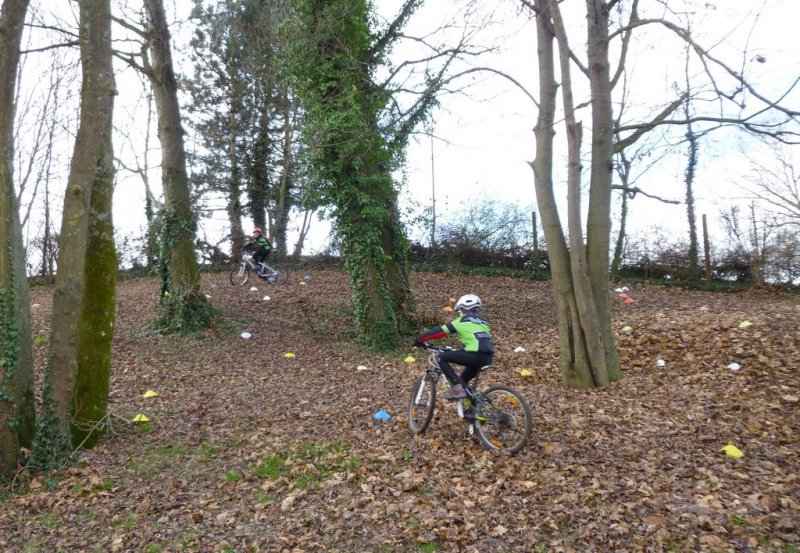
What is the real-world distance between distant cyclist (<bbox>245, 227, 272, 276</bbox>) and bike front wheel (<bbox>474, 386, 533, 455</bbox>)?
38.2 ft

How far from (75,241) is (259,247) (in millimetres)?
10391

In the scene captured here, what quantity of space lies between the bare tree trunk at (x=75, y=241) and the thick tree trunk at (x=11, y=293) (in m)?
0.20

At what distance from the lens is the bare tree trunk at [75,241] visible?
592 cm

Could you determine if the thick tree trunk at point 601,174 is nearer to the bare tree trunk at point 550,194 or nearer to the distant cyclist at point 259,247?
the bare tree trunk at point 550,194

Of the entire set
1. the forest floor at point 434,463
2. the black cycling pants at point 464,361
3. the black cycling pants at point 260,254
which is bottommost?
→ the forest floor at point 434,463

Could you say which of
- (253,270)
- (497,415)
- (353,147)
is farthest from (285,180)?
(497,415)

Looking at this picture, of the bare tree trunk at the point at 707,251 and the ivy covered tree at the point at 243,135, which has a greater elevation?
the ivy covered tree at the point at 243,135

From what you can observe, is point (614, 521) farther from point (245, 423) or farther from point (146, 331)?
point (146, 331)

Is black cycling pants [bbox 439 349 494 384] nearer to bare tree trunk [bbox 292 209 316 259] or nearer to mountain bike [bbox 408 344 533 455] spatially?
mountain bike [bbox 408 344 533 455]

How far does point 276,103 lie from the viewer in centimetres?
2158

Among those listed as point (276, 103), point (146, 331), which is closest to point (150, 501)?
point (146, 331)

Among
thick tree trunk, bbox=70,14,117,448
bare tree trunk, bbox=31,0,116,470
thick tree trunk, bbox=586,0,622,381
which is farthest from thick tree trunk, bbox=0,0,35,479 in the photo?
thick tree trunk, bbox=586,0,622,381

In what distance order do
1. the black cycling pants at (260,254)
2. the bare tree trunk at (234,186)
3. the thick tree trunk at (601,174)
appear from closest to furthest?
the thick tree trunk at (601,174) < the black cycling pants at (260,254) < the bare tree trunk at (234,186)

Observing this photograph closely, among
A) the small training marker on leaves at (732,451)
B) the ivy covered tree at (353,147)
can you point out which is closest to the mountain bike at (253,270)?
the ivy covered tree at (353,147)
